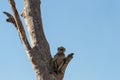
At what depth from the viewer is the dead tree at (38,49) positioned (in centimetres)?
907

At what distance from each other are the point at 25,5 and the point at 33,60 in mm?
1685

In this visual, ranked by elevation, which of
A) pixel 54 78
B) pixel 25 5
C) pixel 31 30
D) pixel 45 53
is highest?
pixel 25 5

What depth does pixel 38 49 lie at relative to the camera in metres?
9.29

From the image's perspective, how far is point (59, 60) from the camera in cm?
956

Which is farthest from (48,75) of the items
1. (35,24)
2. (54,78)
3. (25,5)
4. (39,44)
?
(25,5)

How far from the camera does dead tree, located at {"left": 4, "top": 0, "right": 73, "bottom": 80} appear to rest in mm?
9070

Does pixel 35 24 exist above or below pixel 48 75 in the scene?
above

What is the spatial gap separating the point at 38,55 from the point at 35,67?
0.28 metres

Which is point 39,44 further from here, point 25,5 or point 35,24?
point 25,5

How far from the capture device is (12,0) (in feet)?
30.4

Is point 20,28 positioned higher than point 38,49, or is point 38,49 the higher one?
point 20,28

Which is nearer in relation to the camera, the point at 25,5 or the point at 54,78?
the point at 54,78

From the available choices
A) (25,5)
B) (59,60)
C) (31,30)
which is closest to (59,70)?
(59,60)

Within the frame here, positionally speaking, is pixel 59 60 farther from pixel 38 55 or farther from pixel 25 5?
pixel 25 5
